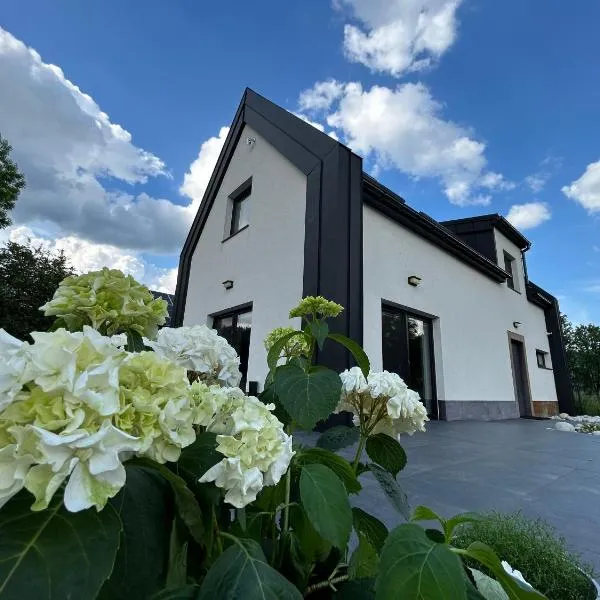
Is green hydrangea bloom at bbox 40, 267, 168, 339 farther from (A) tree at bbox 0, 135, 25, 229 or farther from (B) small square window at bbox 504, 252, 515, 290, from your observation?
(A) tree at bbox 0, 135, 25, 229

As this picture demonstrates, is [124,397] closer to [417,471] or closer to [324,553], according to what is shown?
[324,553]

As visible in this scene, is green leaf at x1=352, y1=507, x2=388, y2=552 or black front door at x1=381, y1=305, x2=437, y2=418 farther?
black front door at x1=381, y1=305, x2=437, y2=418

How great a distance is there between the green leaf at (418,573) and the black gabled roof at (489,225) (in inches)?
359

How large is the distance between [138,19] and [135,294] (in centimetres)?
608

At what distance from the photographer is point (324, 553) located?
1.80ft

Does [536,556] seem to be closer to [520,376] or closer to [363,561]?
[363,561]

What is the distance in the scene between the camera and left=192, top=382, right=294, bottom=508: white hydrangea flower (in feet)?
1.17

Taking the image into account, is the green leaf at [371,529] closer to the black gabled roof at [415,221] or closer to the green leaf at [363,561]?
the green leaf at [363,561]

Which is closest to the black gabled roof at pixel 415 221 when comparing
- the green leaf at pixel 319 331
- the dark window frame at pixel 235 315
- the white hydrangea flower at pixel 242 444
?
the dark window frame at pixel 235 315

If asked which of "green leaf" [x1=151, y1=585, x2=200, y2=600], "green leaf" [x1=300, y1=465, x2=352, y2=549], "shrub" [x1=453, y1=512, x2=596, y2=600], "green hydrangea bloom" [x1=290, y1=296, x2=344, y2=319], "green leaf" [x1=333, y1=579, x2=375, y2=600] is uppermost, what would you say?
"green hydrangea bloom" [x1=290, y1=296, x2=344, y2=319]

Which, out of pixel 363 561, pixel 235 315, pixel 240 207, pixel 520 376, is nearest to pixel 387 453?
pixel 363 561

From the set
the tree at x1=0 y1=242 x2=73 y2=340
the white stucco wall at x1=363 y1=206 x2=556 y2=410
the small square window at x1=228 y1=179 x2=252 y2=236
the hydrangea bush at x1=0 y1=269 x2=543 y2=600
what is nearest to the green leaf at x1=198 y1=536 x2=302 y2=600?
the hydrangea bush at x1=0 y1=269 x2=543 y2=600

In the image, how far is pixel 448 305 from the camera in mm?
5859

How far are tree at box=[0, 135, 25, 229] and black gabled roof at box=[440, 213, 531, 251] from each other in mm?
11765
